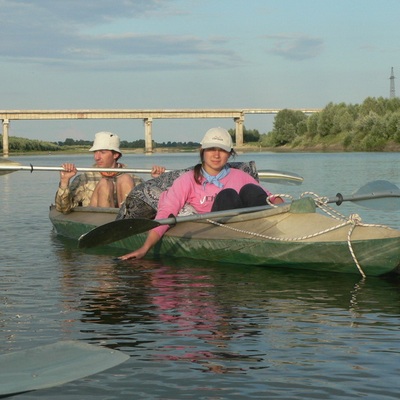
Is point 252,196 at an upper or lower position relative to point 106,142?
lower

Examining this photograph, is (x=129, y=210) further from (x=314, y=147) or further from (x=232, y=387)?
(x=314, y=147)

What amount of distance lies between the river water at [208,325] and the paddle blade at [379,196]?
149 centimetres

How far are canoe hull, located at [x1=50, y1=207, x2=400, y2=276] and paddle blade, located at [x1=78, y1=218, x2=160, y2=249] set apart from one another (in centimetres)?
83

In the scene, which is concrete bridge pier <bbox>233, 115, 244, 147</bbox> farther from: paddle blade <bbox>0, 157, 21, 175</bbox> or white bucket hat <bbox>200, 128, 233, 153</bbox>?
white bucket hat <bbox>200, 128, 233, 153</bbox>

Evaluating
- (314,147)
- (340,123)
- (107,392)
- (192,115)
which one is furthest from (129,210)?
(192,115)

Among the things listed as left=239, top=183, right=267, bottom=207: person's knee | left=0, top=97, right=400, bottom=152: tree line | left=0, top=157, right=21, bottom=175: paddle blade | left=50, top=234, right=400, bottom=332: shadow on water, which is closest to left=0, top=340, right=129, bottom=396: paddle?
left=50, top=234, right=400, bottom=332: shadow on water

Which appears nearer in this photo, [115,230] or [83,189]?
[115,230]

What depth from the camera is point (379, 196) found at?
10.8 metres

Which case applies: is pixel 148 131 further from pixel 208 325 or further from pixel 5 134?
pixel 208 325

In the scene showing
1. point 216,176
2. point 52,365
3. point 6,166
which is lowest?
point 52,365

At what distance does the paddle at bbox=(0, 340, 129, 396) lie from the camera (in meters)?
5.09

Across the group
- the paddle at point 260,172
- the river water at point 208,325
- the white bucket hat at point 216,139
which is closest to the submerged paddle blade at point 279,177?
the paddle at point 260,172

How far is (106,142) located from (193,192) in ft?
7.70

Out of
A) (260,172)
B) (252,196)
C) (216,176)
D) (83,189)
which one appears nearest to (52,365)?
(216,176)
